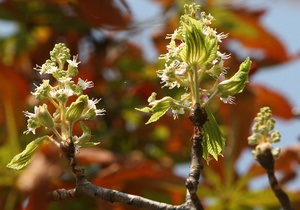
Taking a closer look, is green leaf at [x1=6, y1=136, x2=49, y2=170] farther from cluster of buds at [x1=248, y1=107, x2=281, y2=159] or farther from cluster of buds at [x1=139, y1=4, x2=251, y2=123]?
cluster of buds at [x1=248, y1=107, x2=281, y2=159]

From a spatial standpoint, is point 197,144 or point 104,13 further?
point 104,13

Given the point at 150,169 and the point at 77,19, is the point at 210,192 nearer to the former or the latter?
the point at 150,169

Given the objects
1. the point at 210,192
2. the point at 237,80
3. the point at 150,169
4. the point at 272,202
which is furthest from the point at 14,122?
the point at 237,80

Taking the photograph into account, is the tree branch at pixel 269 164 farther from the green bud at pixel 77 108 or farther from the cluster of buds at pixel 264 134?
the green bud at pixel 77 108

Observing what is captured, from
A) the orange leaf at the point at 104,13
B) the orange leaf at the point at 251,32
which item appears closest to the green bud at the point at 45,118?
the orange leaf at the point at 104,13

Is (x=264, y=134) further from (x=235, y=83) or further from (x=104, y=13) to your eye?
(x=104, y=13)

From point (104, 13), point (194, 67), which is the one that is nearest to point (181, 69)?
point (194, 67)
